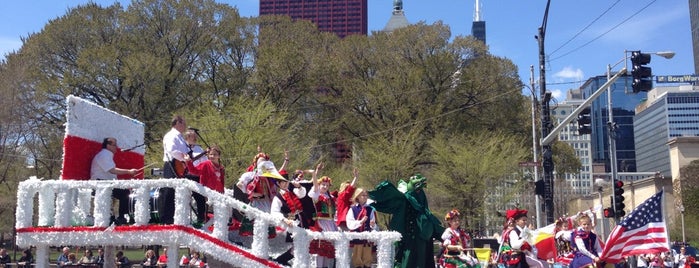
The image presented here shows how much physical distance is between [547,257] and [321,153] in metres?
29.3

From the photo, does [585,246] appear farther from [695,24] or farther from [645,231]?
[695,24]

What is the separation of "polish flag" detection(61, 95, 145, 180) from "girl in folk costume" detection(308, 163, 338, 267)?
3.21m

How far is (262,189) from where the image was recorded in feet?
35.8

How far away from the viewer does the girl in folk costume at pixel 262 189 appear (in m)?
10.8

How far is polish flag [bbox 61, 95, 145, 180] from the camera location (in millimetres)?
10664

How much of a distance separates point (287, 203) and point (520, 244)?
11.6ft

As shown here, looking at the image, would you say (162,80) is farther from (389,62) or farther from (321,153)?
(389,62)

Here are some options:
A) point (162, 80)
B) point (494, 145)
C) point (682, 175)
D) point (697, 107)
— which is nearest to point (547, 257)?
point (494, 145)

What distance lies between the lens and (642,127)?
553 feet

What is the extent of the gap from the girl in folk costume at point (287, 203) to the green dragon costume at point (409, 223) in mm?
1074

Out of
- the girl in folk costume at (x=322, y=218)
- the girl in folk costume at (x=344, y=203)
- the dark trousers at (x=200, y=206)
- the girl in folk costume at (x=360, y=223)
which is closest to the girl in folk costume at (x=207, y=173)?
the dark trousers at (x=200, y=206)

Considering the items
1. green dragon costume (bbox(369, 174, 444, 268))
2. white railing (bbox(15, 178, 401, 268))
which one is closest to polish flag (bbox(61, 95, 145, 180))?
white railing (bbox(15, 178, 401, 268))

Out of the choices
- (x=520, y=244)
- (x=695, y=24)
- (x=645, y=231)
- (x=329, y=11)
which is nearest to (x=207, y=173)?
(x=520, y=244)

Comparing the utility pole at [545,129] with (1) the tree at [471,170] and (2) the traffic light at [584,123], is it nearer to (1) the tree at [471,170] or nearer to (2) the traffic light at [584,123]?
(2) the traffic light at [584,123]
